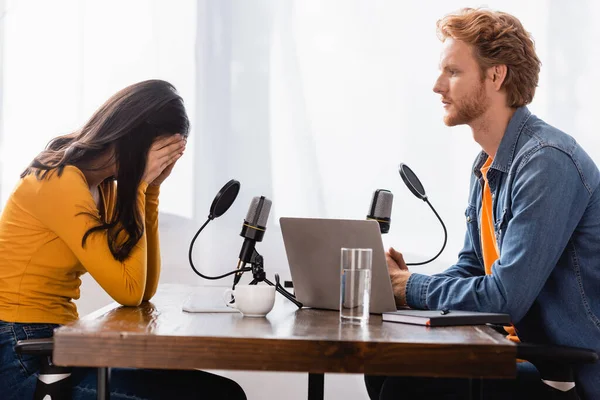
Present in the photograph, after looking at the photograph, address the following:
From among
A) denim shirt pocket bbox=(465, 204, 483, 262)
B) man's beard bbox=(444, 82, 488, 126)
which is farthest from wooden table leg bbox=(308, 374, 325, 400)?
man's beard bbox=(444, 82, 488, 126)

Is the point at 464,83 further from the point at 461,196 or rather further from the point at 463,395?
the point at 461,196

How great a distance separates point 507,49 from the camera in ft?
6.10

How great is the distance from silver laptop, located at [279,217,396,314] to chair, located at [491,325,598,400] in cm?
29

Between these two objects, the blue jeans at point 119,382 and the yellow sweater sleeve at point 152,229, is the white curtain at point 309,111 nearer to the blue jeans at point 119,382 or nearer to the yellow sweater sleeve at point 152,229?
the yellow sweater sleeve at point 152,229

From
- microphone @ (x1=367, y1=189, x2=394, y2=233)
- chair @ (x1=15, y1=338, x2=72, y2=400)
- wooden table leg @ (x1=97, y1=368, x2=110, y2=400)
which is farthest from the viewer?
microphone @ (x1=367, y1=189, x2=394, y2=233)

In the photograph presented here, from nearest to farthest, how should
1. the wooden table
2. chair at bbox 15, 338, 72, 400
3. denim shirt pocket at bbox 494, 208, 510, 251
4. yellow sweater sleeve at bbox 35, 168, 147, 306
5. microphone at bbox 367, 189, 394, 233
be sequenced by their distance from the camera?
the wooden table < chair at bbox 15, 338, 72, 400 < yellow sweater sleeve at bbox 35, 168, 147, 306 < denim shirt pocket at bbox 494, 208, 510, 251 < microphone at bbox 367, 189, 394, 233

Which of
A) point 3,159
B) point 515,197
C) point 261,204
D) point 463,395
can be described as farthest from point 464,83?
point 3,159

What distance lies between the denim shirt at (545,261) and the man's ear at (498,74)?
8.7 inches

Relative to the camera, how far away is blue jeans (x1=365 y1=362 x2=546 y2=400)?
1512mm

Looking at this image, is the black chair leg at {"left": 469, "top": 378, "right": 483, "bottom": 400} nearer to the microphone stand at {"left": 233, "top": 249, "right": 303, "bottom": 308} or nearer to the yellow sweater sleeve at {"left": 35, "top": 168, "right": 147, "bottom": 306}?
the microphone stand at {"left": 233, "top": 249, "right": 303, "bottom": 308}

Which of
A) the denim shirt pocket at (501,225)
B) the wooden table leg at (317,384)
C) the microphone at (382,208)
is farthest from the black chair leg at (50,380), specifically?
the denim shirt pocket at (501,225)

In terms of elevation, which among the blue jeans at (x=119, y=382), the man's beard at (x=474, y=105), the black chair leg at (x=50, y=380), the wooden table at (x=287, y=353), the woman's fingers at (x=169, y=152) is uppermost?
the man's beard at (x=474, y=105)

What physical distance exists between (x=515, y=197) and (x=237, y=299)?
645 millimetres

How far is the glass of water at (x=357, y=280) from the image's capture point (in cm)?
132
